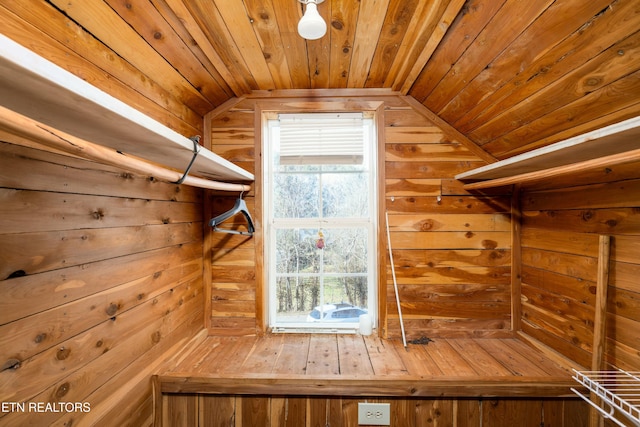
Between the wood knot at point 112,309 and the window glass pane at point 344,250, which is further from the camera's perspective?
the window glass pane at point 344,250

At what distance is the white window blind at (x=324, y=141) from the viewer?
182cm

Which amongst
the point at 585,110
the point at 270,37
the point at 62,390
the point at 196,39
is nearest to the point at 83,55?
the point at 196,39

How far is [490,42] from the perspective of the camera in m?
1.11

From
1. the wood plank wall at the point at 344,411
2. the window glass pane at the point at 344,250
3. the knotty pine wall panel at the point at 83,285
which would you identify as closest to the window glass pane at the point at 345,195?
the window glass pane at the point at 344,250

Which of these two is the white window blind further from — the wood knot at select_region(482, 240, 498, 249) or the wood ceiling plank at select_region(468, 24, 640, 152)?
the wood knot at select_region(482, 240, 498, 249)

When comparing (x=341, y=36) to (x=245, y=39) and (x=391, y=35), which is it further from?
(x=245, y=39)

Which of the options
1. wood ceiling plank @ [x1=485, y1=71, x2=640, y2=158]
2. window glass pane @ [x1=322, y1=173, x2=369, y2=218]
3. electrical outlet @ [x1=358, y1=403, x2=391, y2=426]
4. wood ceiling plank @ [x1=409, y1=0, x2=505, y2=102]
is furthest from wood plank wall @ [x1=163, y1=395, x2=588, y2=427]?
wood ceiling plank @ [x1=409, y1=0, x2=505, y2=102]

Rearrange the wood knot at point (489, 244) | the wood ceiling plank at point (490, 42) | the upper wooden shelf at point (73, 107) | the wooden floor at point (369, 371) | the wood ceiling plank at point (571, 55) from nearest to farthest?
the upper wooden shelf at point (73, 107) < the wood ceiling plank at point (571, 55) < the wood ceiling plank at point (490, 42) < the wooden floor at point (369, 371) < the wood knot at point (489, 244)

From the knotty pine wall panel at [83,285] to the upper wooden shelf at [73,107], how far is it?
19cm

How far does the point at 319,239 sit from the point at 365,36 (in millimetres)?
1163

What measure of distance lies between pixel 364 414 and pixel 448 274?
933 mm

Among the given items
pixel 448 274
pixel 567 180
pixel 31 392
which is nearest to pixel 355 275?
pixel 448 274

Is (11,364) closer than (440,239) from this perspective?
Yes

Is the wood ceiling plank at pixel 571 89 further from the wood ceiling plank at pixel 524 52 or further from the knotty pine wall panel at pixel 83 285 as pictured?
the knotty pine wall panel at pixel 83 285
